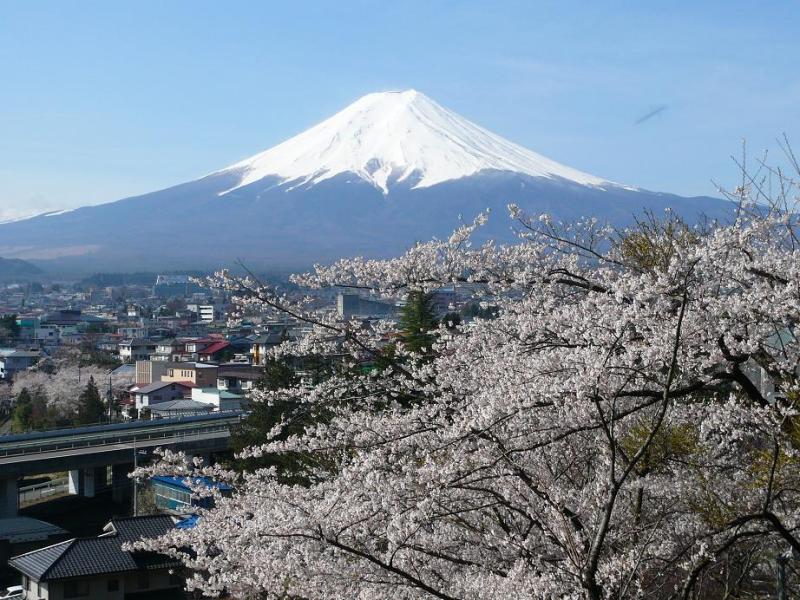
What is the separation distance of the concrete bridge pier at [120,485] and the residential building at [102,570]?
9418 millimetres

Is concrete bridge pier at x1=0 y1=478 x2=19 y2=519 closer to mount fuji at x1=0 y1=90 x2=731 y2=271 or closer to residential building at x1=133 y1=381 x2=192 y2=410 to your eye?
residential building at x1=133 y1=381 x2=192 y2=410

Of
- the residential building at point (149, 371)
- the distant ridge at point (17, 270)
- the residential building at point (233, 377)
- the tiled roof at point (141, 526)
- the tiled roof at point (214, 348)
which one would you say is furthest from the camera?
the distant ridge at point (17, 270)

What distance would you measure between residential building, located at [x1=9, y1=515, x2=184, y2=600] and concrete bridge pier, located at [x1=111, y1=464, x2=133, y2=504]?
942cm

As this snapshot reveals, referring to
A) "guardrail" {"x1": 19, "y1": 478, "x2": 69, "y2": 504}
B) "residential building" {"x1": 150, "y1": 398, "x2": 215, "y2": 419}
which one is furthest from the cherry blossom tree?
"residential building" {"x1": 150, "y1": 398, "x2": 215, "y2": 419}

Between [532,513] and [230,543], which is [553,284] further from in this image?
[230,543]

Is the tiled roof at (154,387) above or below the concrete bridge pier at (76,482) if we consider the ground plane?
above

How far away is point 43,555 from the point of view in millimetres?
13586

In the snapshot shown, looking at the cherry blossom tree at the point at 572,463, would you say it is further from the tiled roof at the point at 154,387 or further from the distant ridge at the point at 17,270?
the distant ridge at the point at 17,270

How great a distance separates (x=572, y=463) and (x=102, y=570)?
34.8 ft

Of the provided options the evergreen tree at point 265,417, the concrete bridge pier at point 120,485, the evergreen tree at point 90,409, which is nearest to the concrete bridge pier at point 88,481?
the concrete bridge pier at point 120,485

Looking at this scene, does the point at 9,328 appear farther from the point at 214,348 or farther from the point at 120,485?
the point at 120,485

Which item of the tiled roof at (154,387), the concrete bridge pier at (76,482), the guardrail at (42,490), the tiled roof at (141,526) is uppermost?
the tiled roof at (141,526)

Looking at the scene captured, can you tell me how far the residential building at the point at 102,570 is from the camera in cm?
1303

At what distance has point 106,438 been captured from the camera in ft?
75.4
